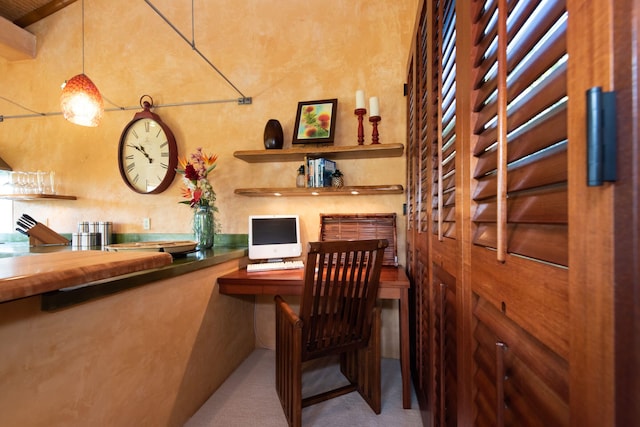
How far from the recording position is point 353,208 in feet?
7.90

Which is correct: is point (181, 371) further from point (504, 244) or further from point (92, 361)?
point (504, 244)

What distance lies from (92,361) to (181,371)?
0.59m

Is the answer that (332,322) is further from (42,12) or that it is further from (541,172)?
(42,12)

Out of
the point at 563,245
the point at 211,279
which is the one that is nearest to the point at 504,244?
the point at 563,245

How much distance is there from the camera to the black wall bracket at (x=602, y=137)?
0.31 m

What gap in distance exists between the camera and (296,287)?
6.01ft

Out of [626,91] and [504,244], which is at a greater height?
[626,91]

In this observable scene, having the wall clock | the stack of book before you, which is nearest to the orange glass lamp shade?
the wall clock

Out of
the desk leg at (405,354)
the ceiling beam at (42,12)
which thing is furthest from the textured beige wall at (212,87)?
the desk leg at (405,354)

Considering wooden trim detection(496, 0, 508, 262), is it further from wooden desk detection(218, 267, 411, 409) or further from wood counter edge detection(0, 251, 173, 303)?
wooden desk detection(218, 267, 411, 409)

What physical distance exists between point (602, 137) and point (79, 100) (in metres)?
2.66

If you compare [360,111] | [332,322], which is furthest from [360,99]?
[332,322]

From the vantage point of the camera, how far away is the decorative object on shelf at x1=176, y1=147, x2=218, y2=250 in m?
2.25

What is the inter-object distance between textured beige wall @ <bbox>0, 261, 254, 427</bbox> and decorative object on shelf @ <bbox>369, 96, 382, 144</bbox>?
157cm
